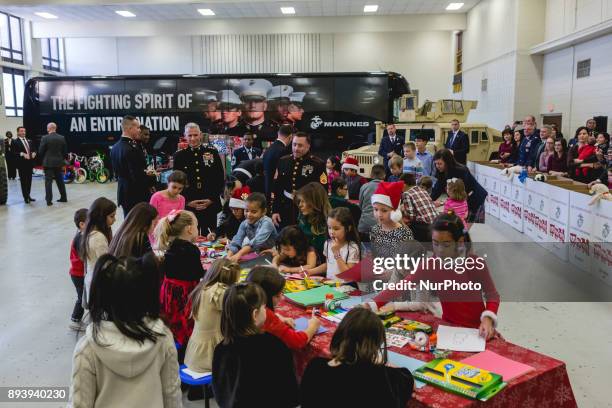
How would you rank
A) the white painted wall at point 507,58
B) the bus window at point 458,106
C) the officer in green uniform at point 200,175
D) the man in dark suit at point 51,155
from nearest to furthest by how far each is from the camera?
the officer in green uniform at point 200,175 → the man in dark suit at point 51,155 → the bus window at point 458,106 → the white painted wall at point 507,58

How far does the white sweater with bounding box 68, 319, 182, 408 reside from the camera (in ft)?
6.55

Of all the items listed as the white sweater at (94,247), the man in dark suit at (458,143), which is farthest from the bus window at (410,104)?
the white sweater at (94,247)

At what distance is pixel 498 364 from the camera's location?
2.42 meters

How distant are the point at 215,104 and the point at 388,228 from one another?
13.3 metres

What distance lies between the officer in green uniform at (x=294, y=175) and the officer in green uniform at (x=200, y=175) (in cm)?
86

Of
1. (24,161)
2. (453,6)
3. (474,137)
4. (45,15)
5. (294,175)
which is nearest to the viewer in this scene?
(294,175)

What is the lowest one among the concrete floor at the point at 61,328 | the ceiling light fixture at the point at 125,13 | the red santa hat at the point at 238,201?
the concrete floor at the point at 61,328

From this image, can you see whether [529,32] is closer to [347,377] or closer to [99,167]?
[99,167]

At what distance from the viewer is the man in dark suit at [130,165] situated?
5973mm

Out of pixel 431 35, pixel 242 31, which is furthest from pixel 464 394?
pixel 431 35

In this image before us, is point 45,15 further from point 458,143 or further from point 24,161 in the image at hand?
point 458,143

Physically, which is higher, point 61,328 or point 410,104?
point 410,104

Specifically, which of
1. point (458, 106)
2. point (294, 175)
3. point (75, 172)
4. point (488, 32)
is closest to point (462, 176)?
point (294, 175)

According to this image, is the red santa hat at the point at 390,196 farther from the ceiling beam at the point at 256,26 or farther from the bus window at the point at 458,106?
the ceiling beam at the point at 256,26
